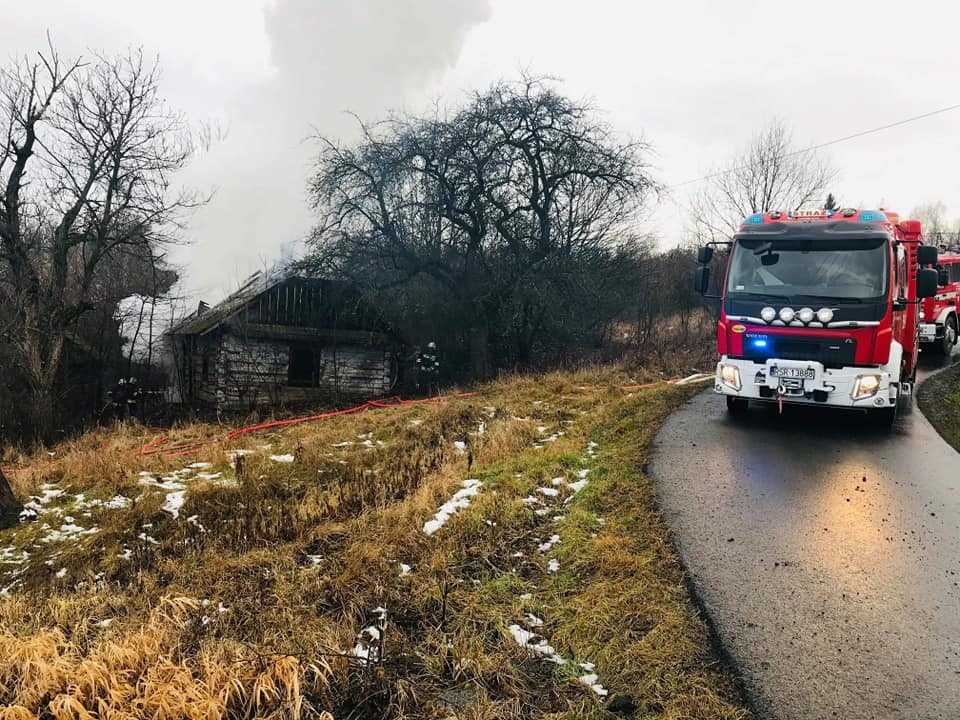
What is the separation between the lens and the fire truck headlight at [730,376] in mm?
7734

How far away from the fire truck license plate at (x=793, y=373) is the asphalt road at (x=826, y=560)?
0.84 metres

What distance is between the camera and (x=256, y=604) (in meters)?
4.06

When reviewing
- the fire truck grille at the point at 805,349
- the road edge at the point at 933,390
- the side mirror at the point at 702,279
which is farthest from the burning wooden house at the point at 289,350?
the road edge at the point at 933,390

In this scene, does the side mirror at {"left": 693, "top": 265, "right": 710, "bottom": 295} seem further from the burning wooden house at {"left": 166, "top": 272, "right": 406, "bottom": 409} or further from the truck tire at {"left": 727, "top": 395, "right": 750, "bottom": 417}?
the burning wooden house at {"left": 166, "top": 272, "right": 406, "bottom": 409}

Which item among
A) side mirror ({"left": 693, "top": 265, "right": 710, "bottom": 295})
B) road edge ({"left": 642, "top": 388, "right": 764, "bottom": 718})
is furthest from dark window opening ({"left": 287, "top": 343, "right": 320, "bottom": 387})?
road edge ({"left": 642, "top": 388, "right": 764, "bottom": 718})

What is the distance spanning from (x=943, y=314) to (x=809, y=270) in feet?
35.5

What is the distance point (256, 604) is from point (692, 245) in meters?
31.1

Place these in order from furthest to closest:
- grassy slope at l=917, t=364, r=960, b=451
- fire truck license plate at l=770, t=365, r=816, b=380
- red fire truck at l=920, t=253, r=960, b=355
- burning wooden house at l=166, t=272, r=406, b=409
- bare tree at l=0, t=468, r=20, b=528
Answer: burning wooden house at l=166, t=272, r=406, b=409 < red fire truck at l=920, t=253, r=960, b=355 < grassy slope at l=917, t=364, r=960, b=451 < fire truck license plate at l=770, t=365, r=816, b=380 < bare tree at l=0, t=468, r=20, b=528

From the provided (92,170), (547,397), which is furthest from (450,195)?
(92,170)

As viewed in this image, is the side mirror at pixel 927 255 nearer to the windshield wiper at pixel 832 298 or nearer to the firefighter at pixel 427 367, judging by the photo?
the windshield wiper at pixel 832 298

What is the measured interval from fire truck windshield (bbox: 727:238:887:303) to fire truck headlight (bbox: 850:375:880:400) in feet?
3.18

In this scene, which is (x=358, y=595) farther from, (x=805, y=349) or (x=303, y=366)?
(x=303, y=366)

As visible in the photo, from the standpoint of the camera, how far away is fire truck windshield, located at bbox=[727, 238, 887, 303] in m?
7.16

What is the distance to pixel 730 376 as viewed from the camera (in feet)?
25.6
